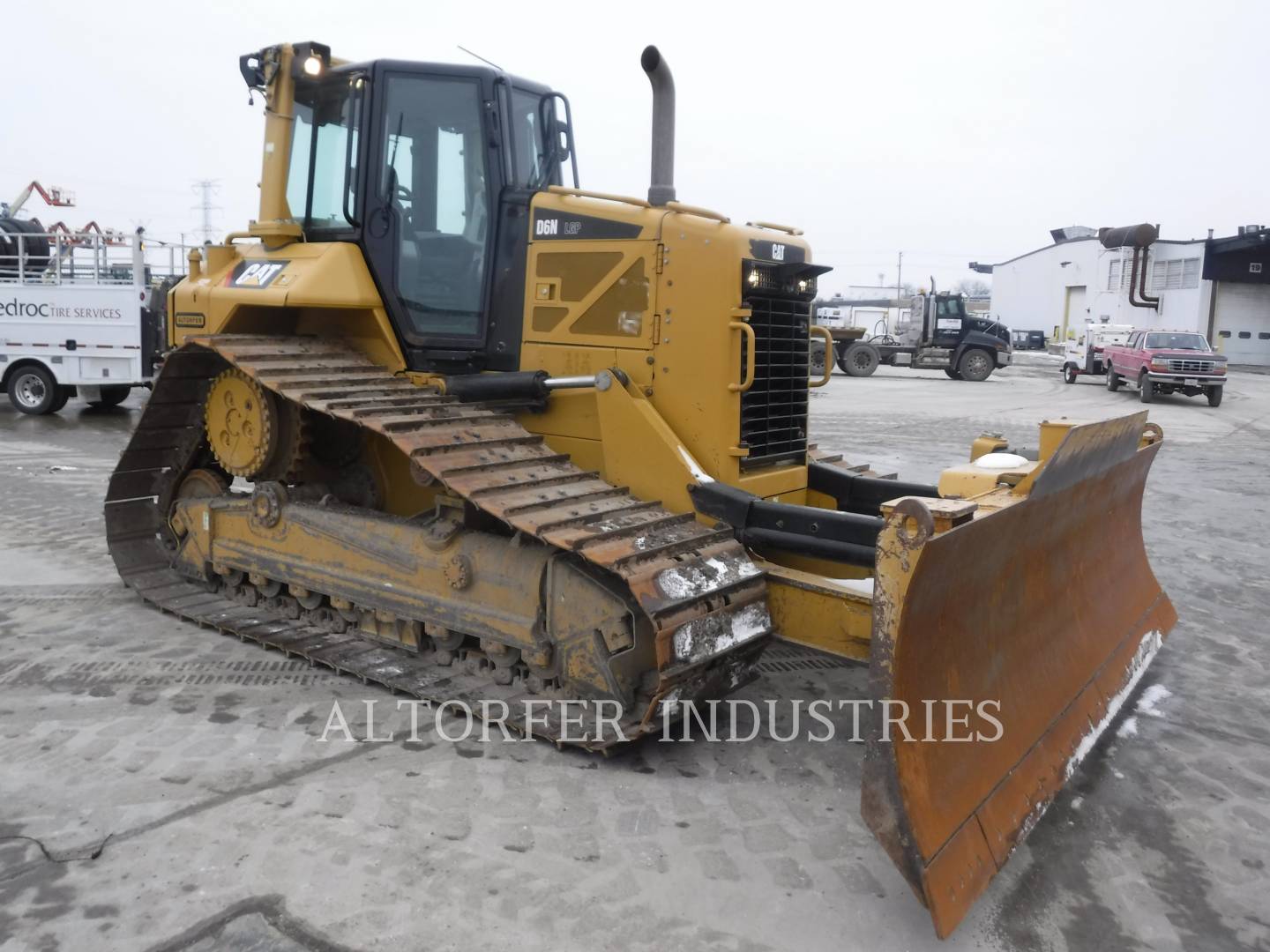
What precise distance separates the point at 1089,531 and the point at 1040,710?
3.85 ft

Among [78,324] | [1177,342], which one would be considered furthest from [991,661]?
[1177,342]

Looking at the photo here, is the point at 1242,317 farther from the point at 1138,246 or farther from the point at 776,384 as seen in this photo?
the point at 776,384

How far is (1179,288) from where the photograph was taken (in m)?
45.2

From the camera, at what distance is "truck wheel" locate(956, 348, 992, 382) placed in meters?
30.1

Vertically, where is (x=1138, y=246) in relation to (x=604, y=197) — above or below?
above

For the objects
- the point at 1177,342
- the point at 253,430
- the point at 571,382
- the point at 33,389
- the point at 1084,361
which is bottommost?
the point at 33,389

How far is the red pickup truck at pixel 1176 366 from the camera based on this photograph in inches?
896

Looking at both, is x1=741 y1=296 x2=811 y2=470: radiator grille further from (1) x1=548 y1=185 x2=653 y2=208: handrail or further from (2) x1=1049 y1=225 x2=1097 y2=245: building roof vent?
(2) x1=1049 y1=225 x2=1097 y2=245: building roof vent

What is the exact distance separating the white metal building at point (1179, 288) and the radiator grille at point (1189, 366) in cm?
1958

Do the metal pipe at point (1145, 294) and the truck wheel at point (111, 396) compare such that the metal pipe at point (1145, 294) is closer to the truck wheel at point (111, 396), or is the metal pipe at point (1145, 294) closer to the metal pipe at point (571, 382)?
the truck wheel at point (111, 396)

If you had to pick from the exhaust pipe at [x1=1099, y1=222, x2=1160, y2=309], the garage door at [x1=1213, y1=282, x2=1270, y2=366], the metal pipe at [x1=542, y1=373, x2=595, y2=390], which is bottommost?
the metal pipe at [x1=542, y1=373, x2=595, y2=390]

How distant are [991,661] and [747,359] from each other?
1.79 metres

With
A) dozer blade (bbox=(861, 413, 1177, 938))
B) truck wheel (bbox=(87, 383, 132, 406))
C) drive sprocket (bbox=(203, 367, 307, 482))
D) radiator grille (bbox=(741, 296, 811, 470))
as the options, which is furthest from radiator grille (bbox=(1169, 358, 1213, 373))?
drive sprocket (bbox=(203, 367, 307, 482))

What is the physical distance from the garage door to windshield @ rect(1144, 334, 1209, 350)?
895 inches
